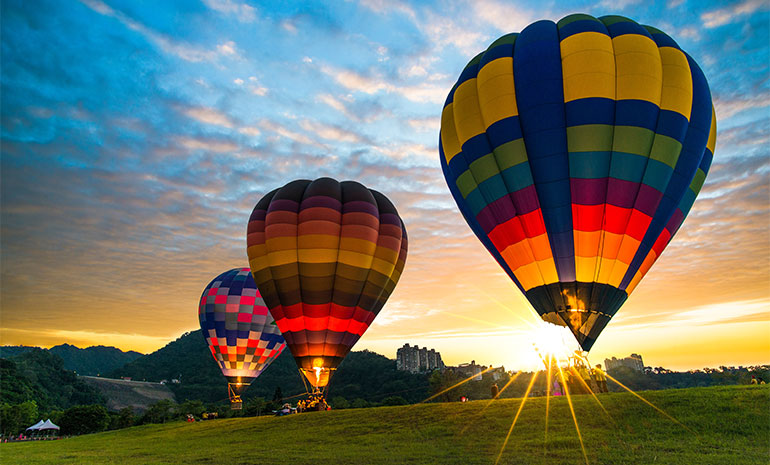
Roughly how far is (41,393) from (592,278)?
85.3 m

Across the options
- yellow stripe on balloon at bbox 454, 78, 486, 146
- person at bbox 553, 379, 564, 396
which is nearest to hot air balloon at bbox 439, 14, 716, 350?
yellow stripe on balloon at bbox 454, 78, 486, 146

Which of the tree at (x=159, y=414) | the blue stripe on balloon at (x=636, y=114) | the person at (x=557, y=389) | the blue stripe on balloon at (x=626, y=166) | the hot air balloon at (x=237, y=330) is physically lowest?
the tree at (x=159, y=414)

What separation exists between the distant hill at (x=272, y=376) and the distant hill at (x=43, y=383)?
18084mm

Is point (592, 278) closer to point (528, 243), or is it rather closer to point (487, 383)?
point (528, 243)

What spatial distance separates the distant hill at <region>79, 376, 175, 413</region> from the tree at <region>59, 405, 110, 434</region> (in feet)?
185

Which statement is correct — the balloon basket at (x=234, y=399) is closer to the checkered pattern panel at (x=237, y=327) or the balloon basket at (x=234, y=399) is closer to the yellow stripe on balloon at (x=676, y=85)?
the checkered pattern panel at (x=237, y=327)

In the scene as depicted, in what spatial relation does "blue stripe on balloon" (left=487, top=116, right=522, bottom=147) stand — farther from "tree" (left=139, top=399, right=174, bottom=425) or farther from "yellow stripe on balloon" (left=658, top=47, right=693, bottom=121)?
"tree" (left=139, top=399, right=174, bottom=425)

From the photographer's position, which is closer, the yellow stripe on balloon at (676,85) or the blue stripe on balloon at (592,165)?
the blue stripe on balloon at (592,165)

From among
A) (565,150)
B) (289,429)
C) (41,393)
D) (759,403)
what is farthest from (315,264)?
(41,393)

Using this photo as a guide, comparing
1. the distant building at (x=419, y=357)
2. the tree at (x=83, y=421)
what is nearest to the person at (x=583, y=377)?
the tree at (x=83, y=421)

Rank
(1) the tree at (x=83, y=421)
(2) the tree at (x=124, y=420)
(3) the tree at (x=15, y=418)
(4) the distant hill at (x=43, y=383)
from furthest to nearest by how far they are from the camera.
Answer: (4) the distant hill at (x=43, y=383) → (2) the tree at (x=124, y=420) → (3) the tree at (x=15, y=418) → (1) the tree at (x=83, y=421)

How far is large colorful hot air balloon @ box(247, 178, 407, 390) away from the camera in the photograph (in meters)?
20.7

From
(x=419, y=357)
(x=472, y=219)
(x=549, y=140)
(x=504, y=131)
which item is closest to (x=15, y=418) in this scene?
(x=472, y=219)

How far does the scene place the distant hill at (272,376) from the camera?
224 ft
